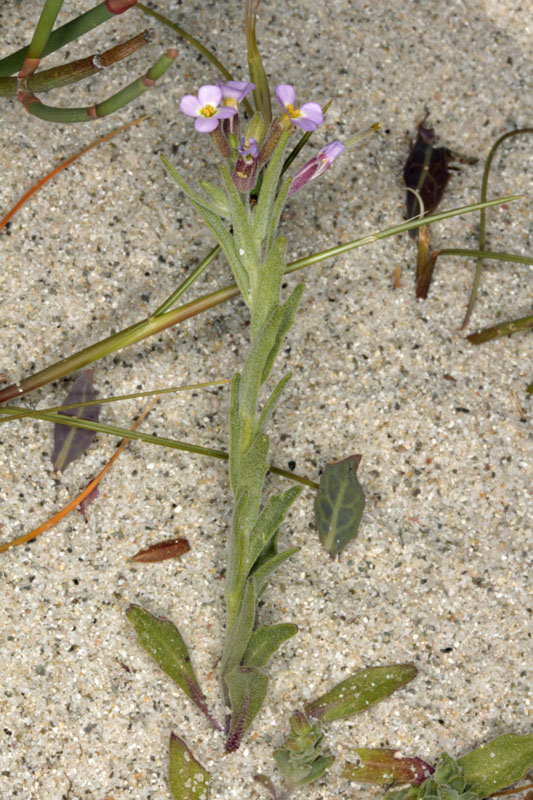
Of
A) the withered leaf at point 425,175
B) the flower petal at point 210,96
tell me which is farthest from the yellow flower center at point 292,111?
the withered leaf at point 425,175

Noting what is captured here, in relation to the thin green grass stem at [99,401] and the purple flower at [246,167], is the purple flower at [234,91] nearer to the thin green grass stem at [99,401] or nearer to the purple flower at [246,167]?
the purple flower at [246,167]

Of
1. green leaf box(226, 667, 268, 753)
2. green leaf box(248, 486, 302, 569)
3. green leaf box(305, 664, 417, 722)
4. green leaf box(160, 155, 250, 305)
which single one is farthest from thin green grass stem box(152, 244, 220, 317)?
green leaf box(305, 664, 417, 722)

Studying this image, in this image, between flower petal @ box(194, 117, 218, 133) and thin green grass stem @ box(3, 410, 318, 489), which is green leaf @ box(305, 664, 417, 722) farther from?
flower petal @ box(194, 117, 218, 133)

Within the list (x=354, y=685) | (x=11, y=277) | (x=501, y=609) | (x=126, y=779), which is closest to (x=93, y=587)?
(x=126, y=779)

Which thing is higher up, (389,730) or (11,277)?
(11,277)

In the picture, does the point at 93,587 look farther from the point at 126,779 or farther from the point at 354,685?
the point at 354,685

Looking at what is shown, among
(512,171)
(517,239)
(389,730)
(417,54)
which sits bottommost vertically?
(389,730)

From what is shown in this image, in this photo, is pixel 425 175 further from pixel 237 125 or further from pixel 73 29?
pixel 73 29
